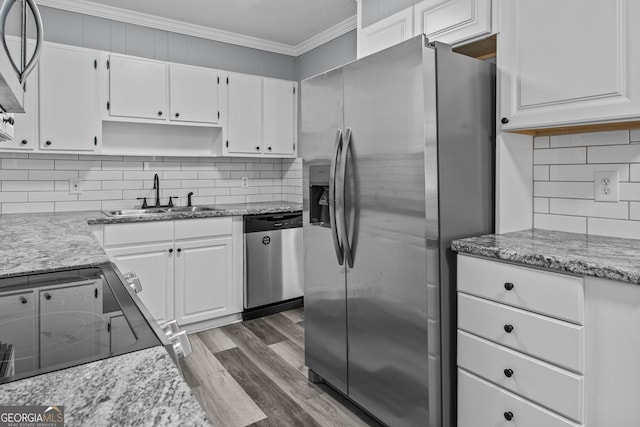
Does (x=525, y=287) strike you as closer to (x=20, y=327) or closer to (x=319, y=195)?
(x=319, y=195)

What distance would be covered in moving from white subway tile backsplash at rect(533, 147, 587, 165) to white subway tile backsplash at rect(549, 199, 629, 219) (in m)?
0.19

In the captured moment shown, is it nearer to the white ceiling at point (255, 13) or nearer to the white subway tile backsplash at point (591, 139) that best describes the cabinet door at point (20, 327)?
the white subway tile backsplash at point (591, 139)

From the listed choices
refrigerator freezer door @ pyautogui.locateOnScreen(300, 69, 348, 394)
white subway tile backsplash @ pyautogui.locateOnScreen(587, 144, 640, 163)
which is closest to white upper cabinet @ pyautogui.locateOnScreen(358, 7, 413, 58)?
refrigerator freezer door @ pyautogui.locateOnScreen(300, 69, 348, 394)

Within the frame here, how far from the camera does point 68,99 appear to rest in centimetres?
290

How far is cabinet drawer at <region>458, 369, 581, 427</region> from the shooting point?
4.77 feet

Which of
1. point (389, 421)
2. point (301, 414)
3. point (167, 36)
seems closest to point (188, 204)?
point (167, 36)

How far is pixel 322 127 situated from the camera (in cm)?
226

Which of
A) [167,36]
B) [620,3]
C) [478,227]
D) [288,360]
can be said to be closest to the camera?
[620,3]

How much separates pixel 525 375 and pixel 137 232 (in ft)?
8.21

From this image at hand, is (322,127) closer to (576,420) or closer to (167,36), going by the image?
(576,420)

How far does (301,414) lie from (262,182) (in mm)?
2566

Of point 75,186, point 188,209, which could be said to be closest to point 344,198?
point 188,209

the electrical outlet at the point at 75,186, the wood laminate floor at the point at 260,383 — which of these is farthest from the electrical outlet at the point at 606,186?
the electrical outlet at the point at 75,186

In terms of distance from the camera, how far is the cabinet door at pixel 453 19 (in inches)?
74.7
